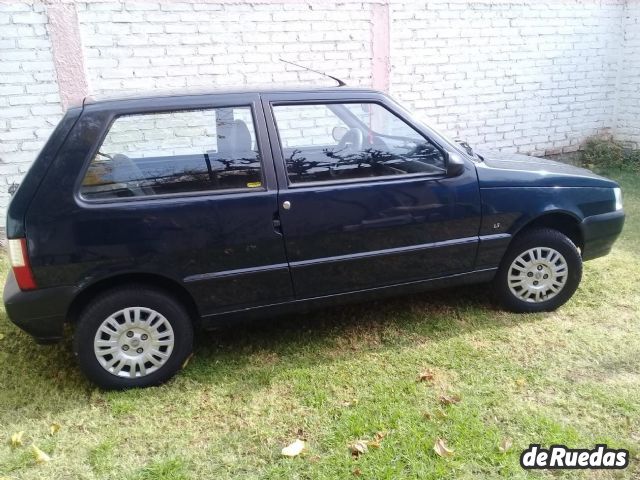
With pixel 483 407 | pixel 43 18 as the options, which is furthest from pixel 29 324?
pixel 43 18

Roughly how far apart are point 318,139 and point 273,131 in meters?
0.34

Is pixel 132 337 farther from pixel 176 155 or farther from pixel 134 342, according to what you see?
pixel 176 155

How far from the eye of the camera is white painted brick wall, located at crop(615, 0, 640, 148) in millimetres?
8312

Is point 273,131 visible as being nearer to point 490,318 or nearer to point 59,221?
point 59,221

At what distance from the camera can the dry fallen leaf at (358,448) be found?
2.57 metres

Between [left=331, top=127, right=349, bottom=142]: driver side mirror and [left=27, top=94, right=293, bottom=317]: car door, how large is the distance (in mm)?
571

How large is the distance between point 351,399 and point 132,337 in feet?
4.27

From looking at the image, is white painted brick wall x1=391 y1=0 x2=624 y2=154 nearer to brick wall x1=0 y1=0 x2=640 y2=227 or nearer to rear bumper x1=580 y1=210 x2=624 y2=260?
brick wall x1=0 y1=0 x2=640 y2=227

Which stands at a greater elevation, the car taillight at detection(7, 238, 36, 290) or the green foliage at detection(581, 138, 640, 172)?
the car taillight at detection(7, 238, 36, 290)

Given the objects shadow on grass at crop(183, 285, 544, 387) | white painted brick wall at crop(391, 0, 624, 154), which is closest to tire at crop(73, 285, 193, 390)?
shadow on grass at crop(183, 285, 544, 387)

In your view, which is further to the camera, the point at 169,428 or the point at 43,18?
the point at 43,18

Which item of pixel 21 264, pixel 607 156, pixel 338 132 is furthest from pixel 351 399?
pixel 607 156

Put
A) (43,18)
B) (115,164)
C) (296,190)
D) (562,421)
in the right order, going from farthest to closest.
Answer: (43,18) → (296,190) → (115,164) → (562,421)

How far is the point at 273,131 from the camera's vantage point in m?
3.18
